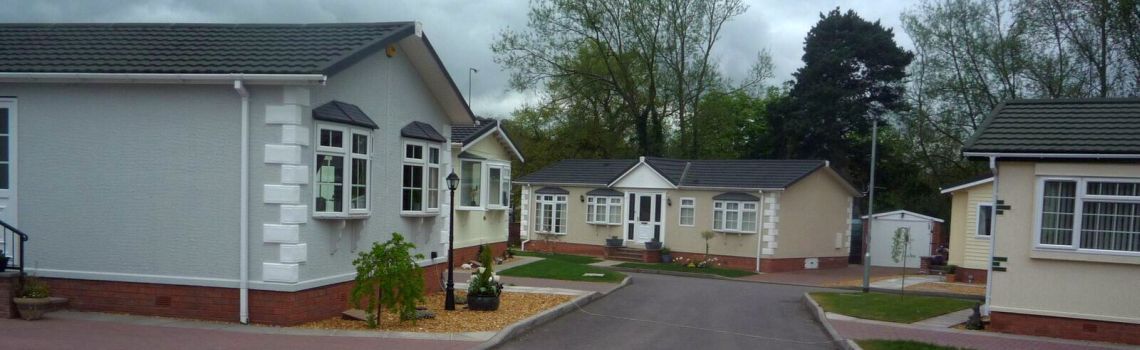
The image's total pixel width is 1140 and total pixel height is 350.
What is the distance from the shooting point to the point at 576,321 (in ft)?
49.9

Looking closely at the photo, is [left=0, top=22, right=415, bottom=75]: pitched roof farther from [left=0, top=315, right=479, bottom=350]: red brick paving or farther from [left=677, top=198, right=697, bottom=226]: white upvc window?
[left=677, top=198, right=697, bottom=226]: white upvc window

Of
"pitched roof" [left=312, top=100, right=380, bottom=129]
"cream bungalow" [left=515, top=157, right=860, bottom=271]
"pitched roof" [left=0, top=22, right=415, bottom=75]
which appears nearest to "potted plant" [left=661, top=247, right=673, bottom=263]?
"cream bungalow" [left=515, top=157, right=860, bottom=271]

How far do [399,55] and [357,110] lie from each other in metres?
1.98

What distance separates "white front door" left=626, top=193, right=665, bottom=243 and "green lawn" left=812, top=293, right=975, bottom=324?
46.2 feet

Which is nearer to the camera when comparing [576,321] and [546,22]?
[576,321]

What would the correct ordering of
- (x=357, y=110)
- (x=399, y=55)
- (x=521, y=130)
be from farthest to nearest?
(x=521, y=130) → (x=399, y=55) → (x=357, y=110)

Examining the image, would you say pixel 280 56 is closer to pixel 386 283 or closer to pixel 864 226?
pixel 386 283

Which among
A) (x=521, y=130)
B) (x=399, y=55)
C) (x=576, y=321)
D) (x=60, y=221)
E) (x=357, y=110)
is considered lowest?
(x=576, y=321)

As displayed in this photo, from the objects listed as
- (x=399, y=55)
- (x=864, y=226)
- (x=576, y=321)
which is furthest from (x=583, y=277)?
(x=864, y=226)

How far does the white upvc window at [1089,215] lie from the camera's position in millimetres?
13406

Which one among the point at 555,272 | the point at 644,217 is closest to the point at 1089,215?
the point at 555,272

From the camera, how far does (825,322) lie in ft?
50.8

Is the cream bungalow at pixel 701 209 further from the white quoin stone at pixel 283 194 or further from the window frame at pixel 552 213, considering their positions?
the white quoin stone at pixel 283 194

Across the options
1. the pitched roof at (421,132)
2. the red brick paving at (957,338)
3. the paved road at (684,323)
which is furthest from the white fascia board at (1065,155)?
the pitched roof at (421,132)
